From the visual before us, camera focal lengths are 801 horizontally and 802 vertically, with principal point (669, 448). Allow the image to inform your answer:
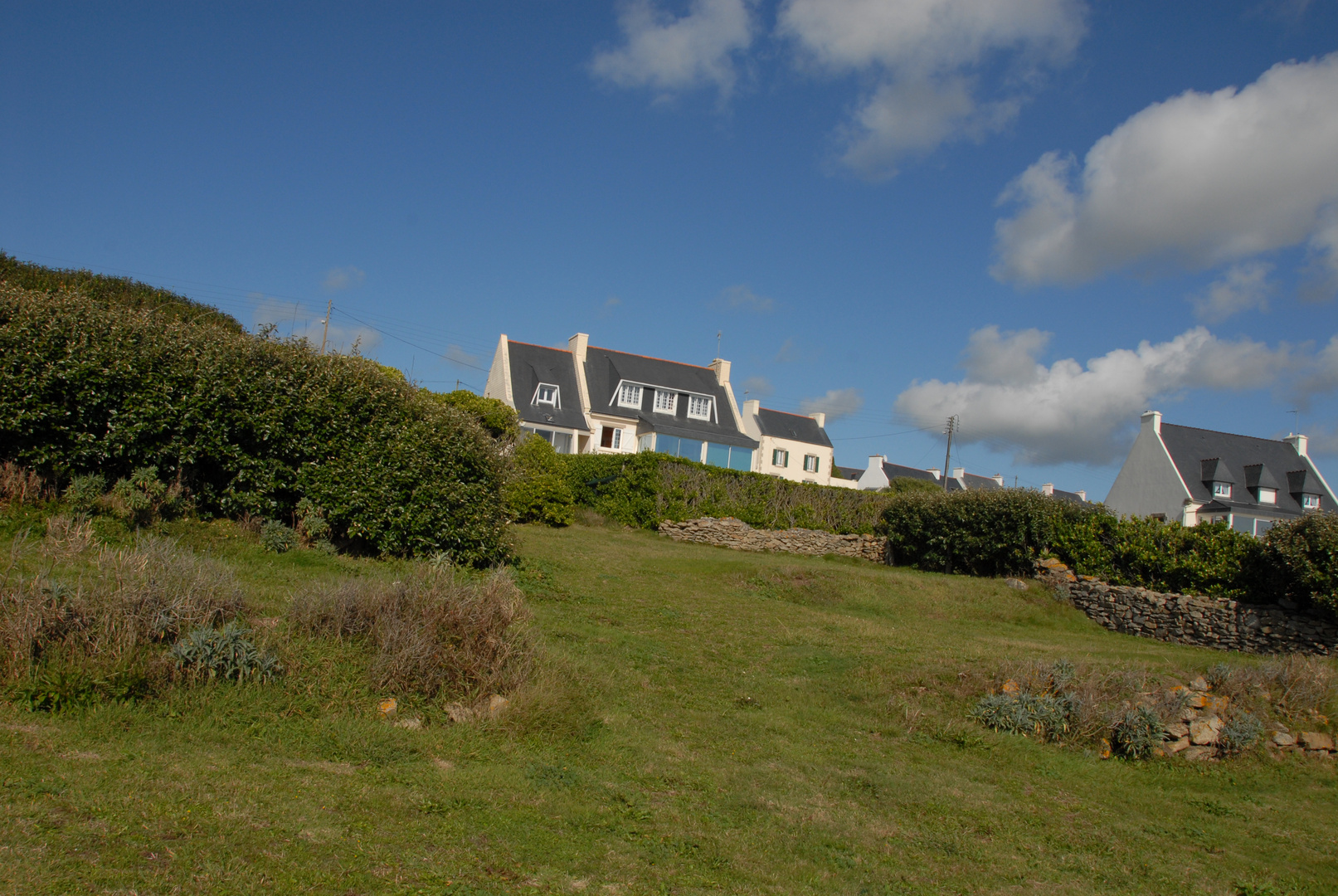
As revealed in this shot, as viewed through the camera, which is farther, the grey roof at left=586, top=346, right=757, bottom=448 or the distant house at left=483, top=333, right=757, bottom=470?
the grey roof at left=586, top=346, right=757, bottom=448

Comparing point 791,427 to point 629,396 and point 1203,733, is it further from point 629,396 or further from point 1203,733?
point 1203,733

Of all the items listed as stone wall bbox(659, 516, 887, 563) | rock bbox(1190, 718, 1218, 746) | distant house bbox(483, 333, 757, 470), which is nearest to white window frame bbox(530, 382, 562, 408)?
distant house bbox(483, 333, 757, 470)

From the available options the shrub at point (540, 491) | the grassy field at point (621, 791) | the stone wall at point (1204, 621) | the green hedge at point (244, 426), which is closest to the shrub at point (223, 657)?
the grassy field at point (621, 791)

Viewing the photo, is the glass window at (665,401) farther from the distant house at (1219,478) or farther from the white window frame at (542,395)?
the distant house at (1219,478)

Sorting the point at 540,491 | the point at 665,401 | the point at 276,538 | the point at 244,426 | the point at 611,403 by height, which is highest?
the point at 665,401

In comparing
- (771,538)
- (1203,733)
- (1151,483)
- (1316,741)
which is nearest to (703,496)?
(771,538)

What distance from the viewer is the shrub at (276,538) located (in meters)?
10.9

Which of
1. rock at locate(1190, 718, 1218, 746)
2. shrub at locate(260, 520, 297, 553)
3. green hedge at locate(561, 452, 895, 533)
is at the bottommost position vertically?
rock at locate(1190, 718, 1218, 746)

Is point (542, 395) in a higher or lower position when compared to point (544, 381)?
lower

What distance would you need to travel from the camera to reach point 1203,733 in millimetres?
8961

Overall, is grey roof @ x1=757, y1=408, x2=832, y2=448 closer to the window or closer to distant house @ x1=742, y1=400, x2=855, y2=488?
distant house @ x1=742, y1=400, x2=855, y2=488

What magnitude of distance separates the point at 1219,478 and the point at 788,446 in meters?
21.2

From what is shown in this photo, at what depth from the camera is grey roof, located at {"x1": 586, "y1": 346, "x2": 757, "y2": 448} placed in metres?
39.3

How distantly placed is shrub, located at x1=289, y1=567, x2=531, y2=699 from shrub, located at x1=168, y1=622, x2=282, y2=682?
63 centimetres
